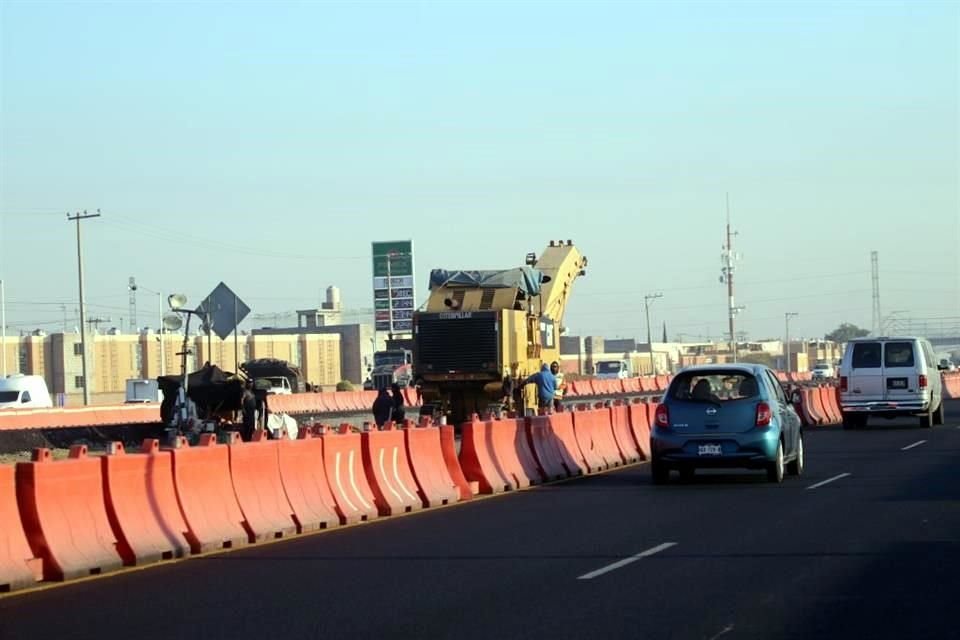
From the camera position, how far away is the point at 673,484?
2203 centimetres

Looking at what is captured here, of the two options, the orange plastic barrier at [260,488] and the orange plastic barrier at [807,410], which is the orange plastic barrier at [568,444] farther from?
the orange plastic barrier at [807,410]

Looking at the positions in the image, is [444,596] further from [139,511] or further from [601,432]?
[601,432]

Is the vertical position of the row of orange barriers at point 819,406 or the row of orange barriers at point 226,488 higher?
the row of orange barriers at point 226,488

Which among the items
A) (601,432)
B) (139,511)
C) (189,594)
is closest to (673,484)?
(601,432)

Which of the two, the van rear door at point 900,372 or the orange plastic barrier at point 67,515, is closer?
the orange plastic barrier at point 67,515

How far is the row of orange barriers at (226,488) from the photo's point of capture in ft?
41.7

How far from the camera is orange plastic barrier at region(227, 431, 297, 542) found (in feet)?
51.5

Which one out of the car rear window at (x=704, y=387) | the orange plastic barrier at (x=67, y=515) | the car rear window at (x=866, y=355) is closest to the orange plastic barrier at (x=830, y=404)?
the car rear window at (x=866, y=355)

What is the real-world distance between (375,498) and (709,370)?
567 centimetres

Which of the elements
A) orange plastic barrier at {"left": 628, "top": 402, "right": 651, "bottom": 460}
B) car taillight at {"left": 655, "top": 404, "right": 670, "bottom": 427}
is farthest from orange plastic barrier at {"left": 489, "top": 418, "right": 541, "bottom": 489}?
orange plastic barrier at {"left": 628, "top": 402, "right": 651, "bottom": 460}

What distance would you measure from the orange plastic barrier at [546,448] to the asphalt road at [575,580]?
4553 millimetres

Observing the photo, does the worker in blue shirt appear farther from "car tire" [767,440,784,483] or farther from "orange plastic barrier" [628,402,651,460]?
"car tire" [767,440,784,483]

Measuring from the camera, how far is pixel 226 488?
50.6 ft

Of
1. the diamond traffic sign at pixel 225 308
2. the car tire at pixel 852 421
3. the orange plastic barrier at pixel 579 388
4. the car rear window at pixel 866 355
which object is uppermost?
the diamond traffic sign at pixel 225 308
